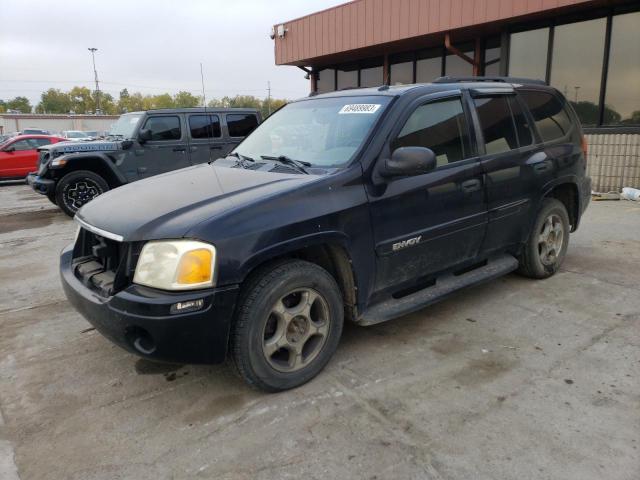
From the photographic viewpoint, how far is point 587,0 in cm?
857

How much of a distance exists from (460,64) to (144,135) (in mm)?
7965

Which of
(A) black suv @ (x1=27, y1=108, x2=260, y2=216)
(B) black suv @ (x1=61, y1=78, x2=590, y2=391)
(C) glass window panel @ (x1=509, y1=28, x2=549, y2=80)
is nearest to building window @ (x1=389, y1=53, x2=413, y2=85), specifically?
(C) glass window panel @ (x1=509, y1=28, x2=549, y2=80)

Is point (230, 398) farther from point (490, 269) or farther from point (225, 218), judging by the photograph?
point (490, 269)

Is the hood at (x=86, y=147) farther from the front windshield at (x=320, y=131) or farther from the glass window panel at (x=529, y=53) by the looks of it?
the glass window panel at (x=529, y=53)

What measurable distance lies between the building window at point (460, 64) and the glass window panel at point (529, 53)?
A: 1.41 meters

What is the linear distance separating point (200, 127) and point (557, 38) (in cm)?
729

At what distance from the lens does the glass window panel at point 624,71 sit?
9012 mm

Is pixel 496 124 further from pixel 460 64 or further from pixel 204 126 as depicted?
pixel 460 64

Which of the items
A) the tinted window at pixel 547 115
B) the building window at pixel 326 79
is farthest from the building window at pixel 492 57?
the tinted window at pixel 547 115

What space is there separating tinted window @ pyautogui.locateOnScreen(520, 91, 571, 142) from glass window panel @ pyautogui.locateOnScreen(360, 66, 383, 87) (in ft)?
34.0

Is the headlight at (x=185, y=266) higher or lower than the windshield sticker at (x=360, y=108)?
lower

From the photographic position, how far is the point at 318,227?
9.16 feet

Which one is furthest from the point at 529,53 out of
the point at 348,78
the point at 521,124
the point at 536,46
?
the point at 521,124

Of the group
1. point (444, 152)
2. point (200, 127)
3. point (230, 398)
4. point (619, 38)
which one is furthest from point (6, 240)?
point (619, 38)
